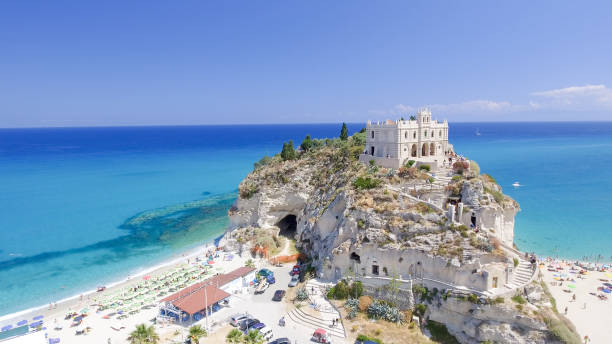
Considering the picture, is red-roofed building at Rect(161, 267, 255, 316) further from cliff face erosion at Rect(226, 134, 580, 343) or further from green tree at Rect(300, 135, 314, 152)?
green tree at Rect(300, 135, 314, 152)

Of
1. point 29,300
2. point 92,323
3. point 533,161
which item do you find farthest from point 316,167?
point 533,161

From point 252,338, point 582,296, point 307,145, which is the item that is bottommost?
point 582,296

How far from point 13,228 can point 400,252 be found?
6536 centimetres

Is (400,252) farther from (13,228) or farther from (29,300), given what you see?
(13,228)

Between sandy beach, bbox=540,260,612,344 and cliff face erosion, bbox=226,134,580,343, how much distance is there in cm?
831

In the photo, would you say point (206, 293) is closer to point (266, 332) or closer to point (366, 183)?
point (266, 332)

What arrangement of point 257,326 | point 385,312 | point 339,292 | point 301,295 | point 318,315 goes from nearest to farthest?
point 257,326, point 385,312, point 318,315, point 339,292, point 301,295

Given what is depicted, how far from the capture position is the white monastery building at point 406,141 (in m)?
41.2

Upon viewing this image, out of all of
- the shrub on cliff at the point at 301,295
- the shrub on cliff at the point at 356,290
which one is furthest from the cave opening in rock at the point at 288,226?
the shrub on cliff at the point at 356,290

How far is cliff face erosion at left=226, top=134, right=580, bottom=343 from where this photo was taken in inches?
1041

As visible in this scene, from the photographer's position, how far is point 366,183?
3694 cm

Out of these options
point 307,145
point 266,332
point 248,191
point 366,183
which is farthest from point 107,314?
point 307,145

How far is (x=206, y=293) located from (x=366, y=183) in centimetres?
1985

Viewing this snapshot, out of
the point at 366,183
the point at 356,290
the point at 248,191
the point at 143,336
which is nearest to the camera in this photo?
the point at 143,336
